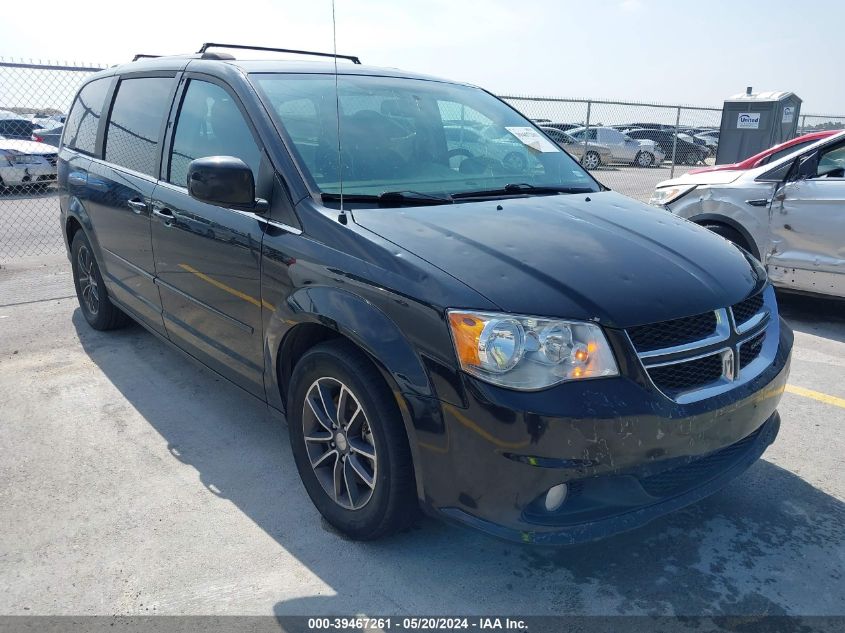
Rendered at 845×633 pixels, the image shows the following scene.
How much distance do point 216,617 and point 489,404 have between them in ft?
3.95

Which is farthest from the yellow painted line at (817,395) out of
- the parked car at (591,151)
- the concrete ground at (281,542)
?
the parked car at (591,151)

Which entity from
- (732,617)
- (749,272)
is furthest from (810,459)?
(732,617)

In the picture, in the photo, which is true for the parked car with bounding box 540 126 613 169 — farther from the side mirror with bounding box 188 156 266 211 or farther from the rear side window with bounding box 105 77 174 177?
the side mirror with bounding box 188 156 266 211

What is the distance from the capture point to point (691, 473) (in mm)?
2459

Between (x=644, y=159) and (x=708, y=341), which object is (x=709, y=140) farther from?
(x=708, y=341)

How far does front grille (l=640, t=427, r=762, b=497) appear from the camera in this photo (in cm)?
236

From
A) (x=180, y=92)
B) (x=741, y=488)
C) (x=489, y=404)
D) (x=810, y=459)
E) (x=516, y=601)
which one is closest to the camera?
(x=489, y=404)

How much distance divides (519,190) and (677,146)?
74.8 ft

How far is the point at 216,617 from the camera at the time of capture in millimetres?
2377

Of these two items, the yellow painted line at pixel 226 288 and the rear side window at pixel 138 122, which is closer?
the yellow painted line at pixel 226 288

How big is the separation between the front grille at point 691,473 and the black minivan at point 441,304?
0.01 m

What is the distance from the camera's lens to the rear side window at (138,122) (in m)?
3.88

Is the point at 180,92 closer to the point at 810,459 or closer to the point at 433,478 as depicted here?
the point at 433,478

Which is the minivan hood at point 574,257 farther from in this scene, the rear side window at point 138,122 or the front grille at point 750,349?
the rear side window at point 138,122
